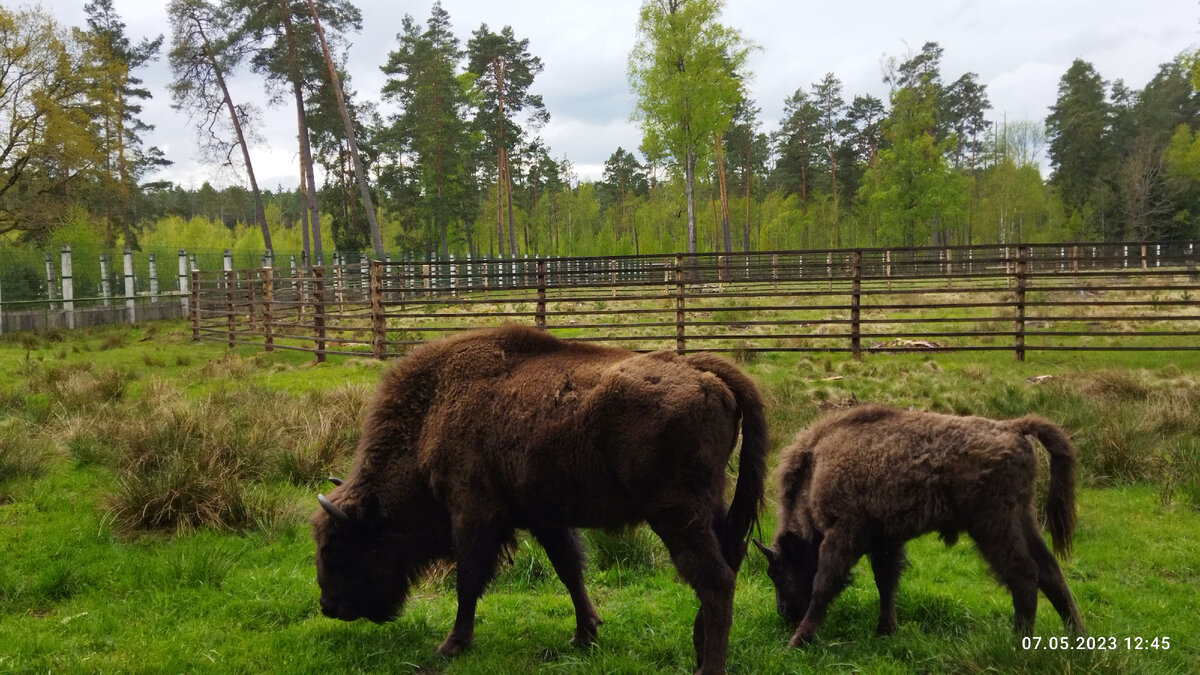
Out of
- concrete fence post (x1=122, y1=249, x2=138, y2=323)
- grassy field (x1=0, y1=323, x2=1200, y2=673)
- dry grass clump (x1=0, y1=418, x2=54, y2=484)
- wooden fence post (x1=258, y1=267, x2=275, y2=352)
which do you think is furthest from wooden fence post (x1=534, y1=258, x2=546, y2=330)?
concrete fence post (x1=122, y1=249, x2=138, y2=323)

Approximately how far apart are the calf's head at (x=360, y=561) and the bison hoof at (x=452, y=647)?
42cm

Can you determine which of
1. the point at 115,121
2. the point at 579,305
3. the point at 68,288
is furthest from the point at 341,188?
the point at 579,305

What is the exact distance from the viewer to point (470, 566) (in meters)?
3.88

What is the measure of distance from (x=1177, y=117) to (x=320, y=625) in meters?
61.9

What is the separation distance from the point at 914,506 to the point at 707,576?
123 cm

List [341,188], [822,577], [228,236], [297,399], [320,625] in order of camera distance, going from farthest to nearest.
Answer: [228,236], [341,188], [297,399], [320,625], [822,577]

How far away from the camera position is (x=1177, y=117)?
48500mm

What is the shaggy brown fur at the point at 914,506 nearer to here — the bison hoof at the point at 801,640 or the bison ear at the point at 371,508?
the bison hoof at the point at 801,640

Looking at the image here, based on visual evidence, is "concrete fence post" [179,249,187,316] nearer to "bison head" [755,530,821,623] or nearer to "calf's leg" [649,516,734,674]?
"bison head" [755,530,821,623]

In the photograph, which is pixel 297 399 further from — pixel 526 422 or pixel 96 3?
pixel 96 3

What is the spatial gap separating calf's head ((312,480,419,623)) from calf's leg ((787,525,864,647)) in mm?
2245

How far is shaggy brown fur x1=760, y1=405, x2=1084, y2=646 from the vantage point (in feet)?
12.1

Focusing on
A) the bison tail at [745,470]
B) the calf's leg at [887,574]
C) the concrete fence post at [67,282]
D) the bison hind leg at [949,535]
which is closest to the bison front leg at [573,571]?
the bison tail at [745,470]

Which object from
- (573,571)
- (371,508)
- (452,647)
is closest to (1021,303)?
(573,571)
